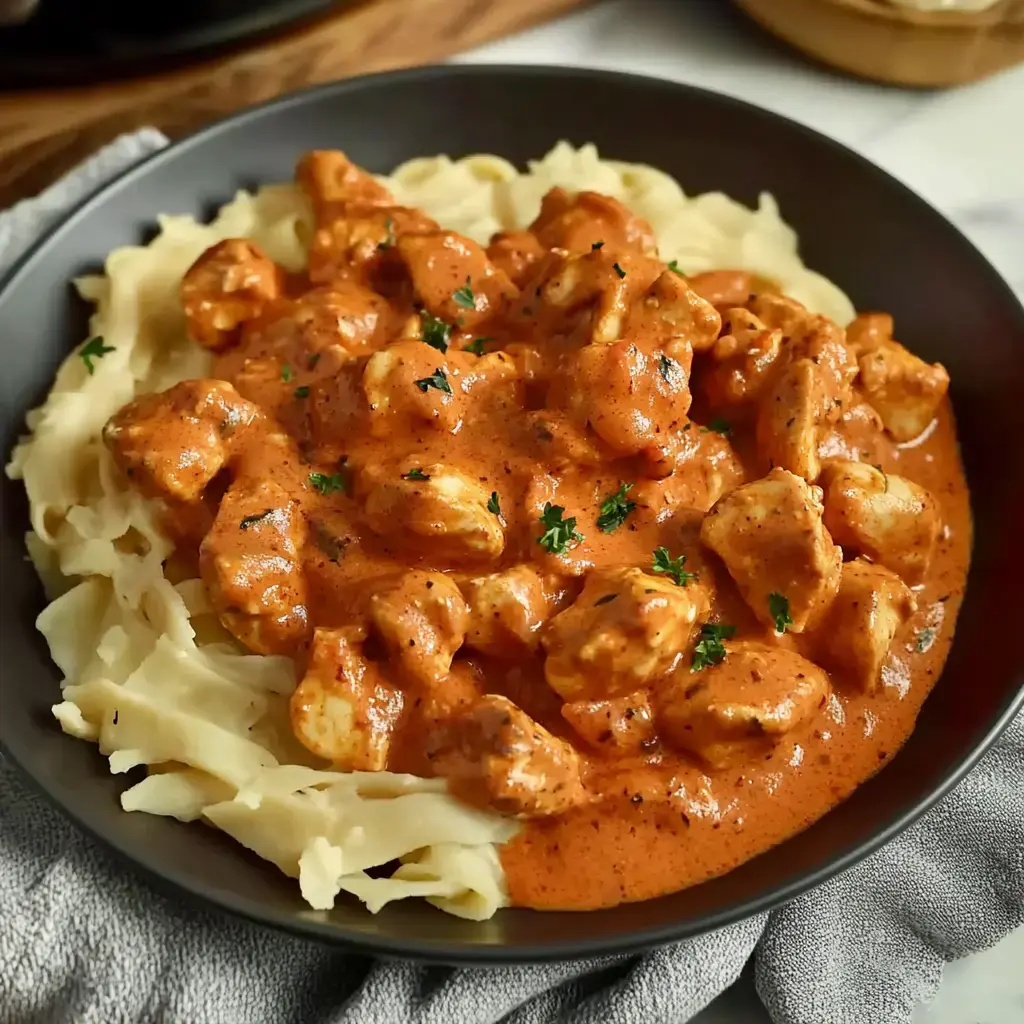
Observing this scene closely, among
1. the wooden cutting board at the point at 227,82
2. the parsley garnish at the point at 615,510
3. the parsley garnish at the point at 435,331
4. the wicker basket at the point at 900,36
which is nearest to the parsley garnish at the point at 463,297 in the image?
the parsley garnish at the point at 435,331

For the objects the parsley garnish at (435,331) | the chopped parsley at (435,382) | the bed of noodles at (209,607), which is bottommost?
the bed of noodles at (209,607)

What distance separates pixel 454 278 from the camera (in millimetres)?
4816

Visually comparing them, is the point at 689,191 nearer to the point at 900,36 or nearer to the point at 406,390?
the point at 900,36

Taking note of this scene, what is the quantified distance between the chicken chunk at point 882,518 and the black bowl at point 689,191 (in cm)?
30

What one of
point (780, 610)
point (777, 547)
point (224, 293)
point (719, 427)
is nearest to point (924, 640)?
point (780, 610)

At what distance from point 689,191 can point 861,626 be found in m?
2.77

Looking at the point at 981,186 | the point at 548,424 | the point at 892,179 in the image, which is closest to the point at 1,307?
the point at 548,424

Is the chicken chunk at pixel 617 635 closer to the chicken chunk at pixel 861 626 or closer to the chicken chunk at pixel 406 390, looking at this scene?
the chicken chunk at pixel 861 626

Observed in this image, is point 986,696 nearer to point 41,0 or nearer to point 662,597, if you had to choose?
point 662,597

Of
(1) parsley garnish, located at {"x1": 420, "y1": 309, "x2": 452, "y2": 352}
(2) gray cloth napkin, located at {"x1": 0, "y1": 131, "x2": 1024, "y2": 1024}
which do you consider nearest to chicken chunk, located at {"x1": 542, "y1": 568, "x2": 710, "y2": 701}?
(2) gray cloth napkin, located at {"x1": 0, "y1": 131, "x2": 1024, "y2": 1024}

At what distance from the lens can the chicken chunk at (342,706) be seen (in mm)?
3889

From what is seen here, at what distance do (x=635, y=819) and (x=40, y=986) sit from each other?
6.51 ft

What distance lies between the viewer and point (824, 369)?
456cm

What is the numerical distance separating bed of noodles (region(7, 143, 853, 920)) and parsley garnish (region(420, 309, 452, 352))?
35.2 inches
